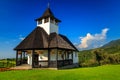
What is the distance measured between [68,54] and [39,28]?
8.32 meters

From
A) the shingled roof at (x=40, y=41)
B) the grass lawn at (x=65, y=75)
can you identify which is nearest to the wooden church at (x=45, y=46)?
the shingled roof at (x=40, y=41)

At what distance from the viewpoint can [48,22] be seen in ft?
106

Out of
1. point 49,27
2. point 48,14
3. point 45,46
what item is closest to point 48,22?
point 49,27

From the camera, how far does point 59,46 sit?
2762 cm

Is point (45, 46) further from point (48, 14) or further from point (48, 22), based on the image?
point (48, 14)

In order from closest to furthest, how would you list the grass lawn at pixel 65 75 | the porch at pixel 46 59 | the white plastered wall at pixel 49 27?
the grass lawn at pixel 65 75 < the porch at pixel 46 59 < the white plastered wall at pixel 49 27

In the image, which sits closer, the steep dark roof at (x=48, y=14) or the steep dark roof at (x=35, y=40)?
the steep dark roof at (x=35, y=40)

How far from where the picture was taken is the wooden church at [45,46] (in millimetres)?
27984

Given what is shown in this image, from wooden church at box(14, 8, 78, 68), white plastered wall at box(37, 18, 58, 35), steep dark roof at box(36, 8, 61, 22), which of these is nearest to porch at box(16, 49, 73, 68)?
wooden church at box(14, 8, 78, 68)

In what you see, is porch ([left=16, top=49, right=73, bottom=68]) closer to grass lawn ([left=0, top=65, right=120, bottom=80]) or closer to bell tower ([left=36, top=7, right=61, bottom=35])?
bell tower ([left=36, top=7, right=61, bottom=35])

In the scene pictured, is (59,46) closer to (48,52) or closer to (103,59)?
(48,52)

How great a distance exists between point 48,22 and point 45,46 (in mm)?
6117

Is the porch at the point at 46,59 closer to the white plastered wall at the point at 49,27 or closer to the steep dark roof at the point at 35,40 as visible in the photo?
the steep dark roof at the point at 35,40

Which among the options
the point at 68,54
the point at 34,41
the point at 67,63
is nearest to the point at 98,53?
the point at 68,54
